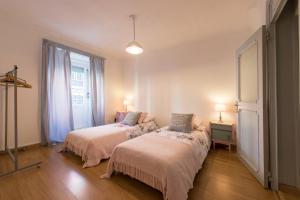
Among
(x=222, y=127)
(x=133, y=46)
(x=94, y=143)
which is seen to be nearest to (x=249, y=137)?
(x=222, y=127)

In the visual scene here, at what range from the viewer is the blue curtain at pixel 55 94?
3.15 meters

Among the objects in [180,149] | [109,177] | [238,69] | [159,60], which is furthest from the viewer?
[159,60]

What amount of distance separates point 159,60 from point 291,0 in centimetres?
290

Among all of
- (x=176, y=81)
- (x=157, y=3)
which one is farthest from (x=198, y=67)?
(x=157, y=3)

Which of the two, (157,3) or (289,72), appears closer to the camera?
(289,72)

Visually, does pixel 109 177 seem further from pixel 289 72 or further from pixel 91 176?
pixel 289 72

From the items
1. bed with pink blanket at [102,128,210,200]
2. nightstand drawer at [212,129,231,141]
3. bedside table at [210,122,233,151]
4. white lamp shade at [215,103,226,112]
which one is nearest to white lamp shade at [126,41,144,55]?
bed with pink blanket at [102,128,210,200]

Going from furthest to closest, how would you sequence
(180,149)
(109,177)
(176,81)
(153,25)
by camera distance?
(176,81) < (153,25) < (109,177) < (180,149)

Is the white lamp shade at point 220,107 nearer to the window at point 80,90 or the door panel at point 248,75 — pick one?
the door panel at point 248,75

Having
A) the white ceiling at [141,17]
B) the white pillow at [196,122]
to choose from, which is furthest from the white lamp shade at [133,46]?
the white pillow at [196,122]

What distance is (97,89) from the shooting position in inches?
167

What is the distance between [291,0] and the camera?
1.68 m

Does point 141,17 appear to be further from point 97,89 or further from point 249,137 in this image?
point 249,137

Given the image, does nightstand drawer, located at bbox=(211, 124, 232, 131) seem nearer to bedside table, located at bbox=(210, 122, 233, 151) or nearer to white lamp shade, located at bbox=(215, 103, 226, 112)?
bedside table, located at bbox=(210, 122, 233, 151)
